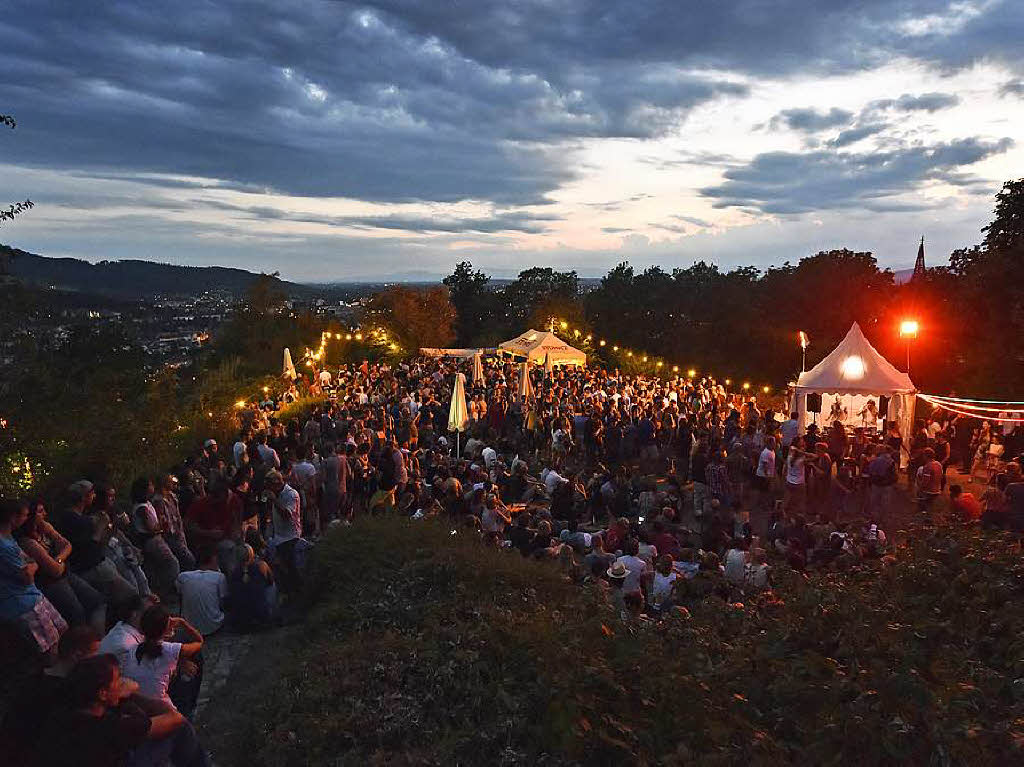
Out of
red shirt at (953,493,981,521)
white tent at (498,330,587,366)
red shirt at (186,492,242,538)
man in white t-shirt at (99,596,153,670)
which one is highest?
white tent at (498,330,587,366)

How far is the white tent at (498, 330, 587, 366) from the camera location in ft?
86.2

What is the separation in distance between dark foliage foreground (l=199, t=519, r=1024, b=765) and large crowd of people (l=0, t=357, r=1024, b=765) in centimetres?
58

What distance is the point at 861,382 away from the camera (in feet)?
46.5

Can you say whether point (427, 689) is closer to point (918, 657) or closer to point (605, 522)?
point (918, 657)

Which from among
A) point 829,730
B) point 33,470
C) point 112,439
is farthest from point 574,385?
point 829,730

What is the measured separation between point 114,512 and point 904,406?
13663 millimetres

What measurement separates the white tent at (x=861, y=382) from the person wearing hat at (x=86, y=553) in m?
12.5

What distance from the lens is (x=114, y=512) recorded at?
23.8 feet

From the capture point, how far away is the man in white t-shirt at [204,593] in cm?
633

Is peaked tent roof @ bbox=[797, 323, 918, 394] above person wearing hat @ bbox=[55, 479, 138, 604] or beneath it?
above

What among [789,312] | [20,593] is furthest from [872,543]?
[789,312]

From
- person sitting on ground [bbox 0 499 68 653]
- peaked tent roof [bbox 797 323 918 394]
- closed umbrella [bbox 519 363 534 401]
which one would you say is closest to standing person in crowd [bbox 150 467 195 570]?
person sitting on ground [bbox 0 499 68 653]

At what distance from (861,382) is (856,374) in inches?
8.0

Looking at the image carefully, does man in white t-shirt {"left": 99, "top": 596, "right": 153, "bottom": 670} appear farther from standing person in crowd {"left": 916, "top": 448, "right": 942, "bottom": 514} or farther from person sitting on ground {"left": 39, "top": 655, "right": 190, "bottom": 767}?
standing person in crowd {"left": 916, "top": 448, "right": 942, "bottom": 514}
